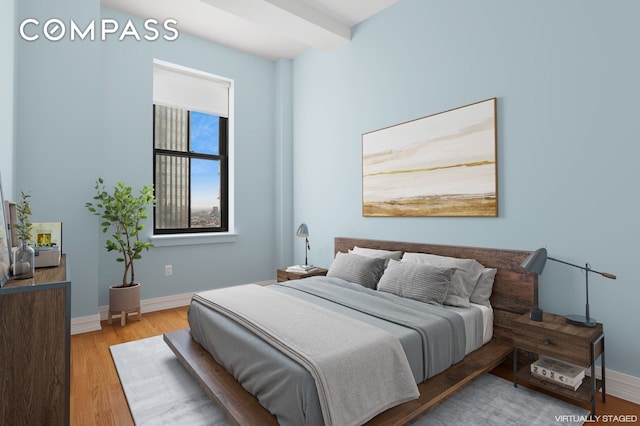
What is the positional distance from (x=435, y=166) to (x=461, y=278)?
104 centimetres

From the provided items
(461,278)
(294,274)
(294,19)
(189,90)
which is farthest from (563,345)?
(189,90)

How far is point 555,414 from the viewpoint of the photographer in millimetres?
1872

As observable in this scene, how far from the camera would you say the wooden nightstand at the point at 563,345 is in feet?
6.09

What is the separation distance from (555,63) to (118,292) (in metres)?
4.26

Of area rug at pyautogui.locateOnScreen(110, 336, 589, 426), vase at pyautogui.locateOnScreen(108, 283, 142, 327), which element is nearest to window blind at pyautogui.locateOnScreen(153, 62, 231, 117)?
vase at pyautogui.locateOnScreen(108, 283, 142, 327)

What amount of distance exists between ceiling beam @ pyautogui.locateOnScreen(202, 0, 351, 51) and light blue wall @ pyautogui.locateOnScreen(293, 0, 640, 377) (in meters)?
0.41

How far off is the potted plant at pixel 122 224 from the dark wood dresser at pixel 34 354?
6.88ft

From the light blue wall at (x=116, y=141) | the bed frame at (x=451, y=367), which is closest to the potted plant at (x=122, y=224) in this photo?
the light blue wall at (x=116, y=141)

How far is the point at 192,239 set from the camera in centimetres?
411

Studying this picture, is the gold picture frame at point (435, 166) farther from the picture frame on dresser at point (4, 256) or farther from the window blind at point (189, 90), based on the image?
the picture frame on dresser at point (4, 256)

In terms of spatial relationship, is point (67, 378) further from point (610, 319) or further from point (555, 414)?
point (610, 319)

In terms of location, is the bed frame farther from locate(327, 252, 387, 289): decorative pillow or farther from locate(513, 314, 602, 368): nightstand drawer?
locate(327, 252, 387, 289): decorative pillow

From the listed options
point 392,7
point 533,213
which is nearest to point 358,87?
point 392,7

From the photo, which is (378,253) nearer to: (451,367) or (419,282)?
(419,282)
